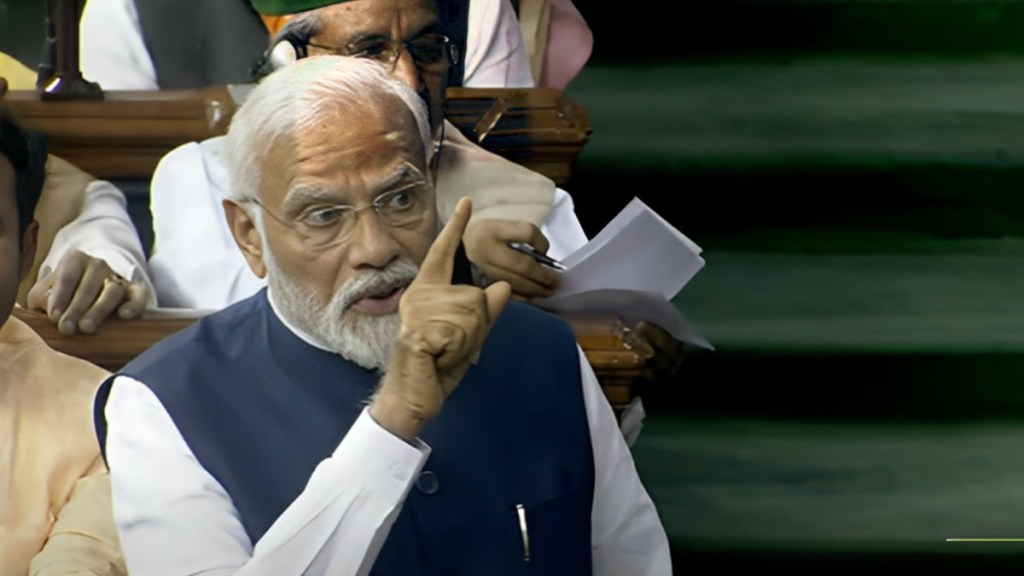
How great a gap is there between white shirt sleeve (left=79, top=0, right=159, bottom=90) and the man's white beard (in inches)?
15.1

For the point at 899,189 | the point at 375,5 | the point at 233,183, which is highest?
the point at 899,189

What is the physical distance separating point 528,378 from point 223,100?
49cm

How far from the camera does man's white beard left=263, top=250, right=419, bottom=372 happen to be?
114 inches

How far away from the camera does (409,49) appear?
119 inches

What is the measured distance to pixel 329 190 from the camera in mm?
2893

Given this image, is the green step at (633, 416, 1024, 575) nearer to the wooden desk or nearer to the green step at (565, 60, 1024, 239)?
the green step at (565, 60, 1024, 239)

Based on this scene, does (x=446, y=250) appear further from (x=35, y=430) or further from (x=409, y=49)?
(x=35, y=430)

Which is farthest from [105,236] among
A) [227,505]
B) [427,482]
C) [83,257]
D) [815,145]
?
[815,145]

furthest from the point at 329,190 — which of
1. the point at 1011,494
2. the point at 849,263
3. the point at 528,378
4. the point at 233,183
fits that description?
the point at 1011,494

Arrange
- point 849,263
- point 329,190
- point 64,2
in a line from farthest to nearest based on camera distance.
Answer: point 849,263
point 64,2
point 329,190

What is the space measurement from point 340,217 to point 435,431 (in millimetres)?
272

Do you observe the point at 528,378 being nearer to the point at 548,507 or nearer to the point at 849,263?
the point at 548,507

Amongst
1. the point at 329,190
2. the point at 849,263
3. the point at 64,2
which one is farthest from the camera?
the point at 849,263

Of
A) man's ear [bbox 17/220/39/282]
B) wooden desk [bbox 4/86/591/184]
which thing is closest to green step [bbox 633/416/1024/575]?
wooden desk [bbox 4/86/591/184]
